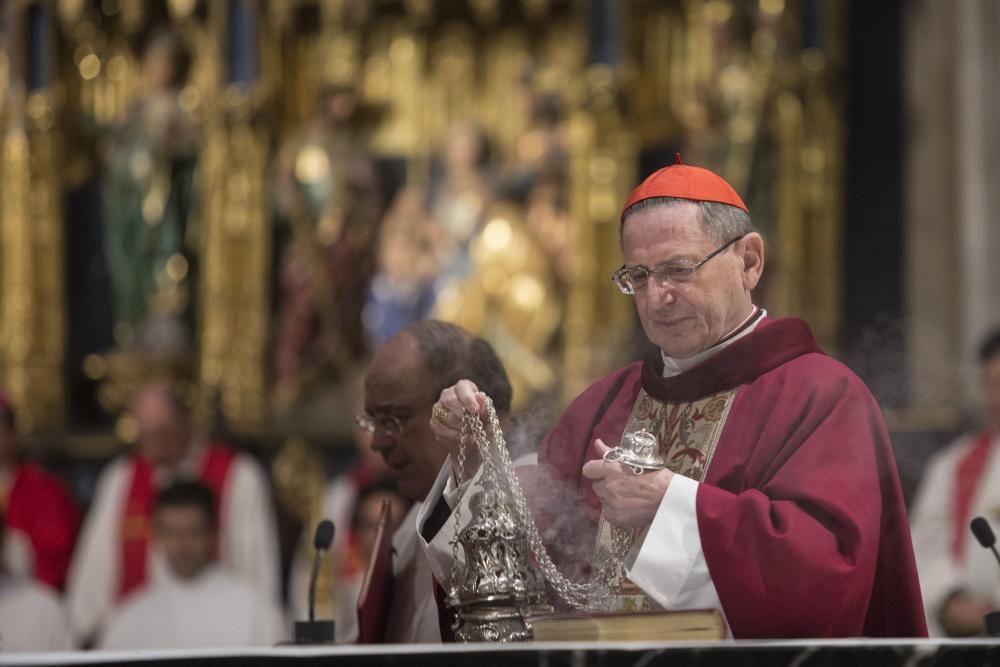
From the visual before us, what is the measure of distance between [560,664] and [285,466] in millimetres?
6783

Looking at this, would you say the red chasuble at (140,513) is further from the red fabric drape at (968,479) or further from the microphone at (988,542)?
the microphone at (988,542)

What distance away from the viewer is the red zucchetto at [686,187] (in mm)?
3127

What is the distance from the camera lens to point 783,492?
2896 millimetres

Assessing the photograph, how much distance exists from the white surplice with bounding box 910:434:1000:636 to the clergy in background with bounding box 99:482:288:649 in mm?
2664

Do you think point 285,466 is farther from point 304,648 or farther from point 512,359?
point 304,648

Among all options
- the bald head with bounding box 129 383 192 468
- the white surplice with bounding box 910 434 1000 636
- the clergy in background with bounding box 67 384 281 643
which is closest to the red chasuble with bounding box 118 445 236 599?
the clergy in background with bounding box 67 384 281 643

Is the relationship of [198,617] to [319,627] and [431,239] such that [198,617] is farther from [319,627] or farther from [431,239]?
[319,627]

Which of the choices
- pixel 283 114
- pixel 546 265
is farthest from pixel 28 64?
pixel 546 265

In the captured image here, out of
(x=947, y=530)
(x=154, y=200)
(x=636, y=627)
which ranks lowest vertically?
(x=947, y=530)

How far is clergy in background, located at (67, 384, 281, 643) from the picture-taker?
8.21 m

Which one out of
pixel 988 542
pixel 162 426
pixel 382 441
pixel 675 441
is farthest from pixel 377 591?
pixel 162 426

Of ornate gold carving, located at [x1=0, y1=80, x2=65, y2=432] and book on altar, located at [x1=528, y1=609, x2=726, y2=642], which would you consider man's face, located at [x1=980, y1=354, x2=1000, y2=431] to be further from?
ornate gold carving, located at [x1=0, y1=80, x2=65, y2=432]

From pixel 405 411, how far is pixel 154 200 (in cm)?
626

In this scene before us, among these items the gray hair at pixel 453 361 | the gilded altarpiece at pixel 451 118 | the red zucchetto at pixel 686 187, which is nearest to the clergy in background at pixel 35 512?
the gilded altarpiece at pixel 451 118
